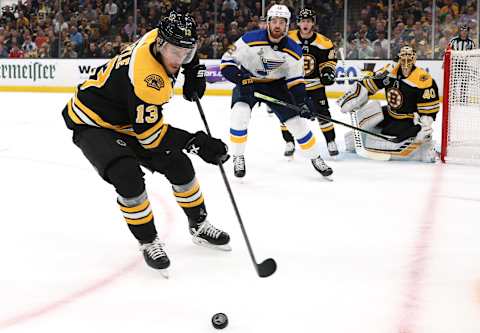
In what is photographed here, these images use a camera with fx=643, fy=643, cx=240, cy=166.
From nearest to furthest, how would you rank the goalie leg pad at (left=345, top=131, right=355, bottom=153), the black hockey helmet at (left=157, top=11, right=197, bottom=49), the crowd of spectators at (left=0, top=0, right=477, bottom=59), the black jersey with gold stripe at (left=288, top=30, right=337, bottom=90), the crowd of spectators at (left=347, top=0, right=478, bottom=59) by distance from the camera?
1. the black hockey helmet at (left=157, top=11, right=197, bottom=49)
2. the black jersey with gold stripe at (left=288, top=30, right=337, bottom=90)
3. the goalie leg pad at (left=345, top=131, right=355, bottom=153)
4. the crowd of spectators at (left=347, top=0, right=478, bottom=59)
5. the crowd of spectators at (left=0, top=0, right=477, bottom=59)

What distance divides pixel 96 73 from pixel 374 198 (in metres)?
1.75

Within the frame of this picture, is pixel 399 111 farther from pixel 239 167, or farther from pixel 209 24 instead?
pixel 209 24

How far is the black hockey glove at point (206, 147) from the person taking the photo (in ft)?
7.11

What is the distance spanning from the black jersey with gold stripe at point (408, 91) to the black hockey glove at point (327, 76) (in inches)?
12.1

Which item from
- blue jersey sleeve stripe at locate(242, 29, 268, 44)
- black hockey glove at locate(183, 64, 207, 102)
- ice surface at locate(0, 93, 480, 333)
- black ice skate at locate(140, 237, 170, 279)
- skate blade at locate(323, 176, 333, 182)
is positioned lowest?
skate blade at locate(323, 176, 333, 182)

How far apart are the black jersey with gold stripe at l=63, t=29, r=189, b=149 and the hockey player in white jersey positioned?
1.59 metres

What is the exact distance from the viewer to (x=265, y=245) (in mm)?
2551

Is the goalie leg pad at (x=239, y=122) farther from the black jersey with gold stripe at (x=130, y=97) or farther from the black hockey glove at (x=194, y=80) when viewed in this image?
the black jersey with gold stripe at (x=130, y=97)

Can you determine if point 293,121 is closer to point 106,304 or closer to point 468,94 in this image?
point 468,94

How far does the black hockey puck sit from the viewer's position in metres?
1.73

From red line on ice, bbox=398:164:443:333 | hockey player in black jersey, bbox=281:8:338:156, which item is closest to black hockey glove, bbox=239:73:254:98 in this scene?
hockey player in black jersey, bbox=281:8:338:156

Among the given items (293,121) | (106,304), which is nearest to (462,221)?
(293,121)

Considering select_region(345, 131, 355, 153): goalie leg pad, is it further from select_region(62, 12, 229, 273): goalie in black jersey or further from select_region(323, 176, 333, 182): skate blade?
select_region(62, 12, 229, 273): goalie in black jersey

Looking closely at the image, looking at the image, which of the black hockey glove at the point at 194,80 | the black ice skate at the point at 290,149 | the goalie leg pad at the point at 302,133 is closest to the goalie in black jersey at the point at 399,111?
the black ice skate at the point at 290,149
